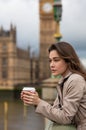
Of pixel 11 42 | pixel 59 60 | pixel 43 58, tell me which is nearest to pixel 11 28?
pixel 11 42

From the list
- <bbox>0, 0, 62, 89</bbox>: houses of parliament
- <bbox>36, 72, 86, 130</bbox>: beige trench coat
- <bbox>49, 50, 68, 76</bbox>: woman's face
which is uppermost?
<bbox>49, 50, 68, 76</bbox>: woman's face

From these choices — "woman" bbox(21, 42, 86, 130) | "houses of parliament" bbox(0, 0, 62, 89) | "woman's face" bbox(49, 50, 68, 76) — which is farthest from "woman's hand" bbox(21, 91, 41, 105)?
"houses of parliament" bbox(0, 0, 62, 89)

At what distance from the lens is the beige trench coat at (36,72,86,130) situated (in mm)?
1675

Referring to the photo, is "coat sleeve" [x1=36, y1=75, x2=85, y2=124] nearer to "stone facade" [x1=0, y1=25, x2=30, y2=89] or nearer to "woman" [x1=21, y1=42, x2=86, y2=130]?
"woman" [x1=21, y1=42, x2=86, y2=130]

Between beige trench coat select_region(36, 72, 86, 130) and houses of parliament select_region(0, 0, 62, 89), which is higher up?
beige trench coat select_region(36, 72, 86, 130)

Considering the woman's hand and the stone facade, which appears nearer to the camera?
the woman's hand

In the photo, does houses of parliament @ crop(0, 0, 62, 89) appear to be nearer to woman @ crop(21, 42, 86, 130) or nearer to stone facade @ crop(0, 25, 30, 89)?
stone facade @ crop(0, 25, 30, 89)

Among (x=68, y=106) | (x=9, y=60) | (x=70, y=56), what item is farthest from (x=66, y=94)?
(x=9, y=60)

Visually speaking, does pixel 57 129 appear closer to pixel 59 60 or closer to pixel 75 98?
pixel 75 98

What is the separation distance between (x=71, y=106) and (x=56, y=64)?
7.8 inches

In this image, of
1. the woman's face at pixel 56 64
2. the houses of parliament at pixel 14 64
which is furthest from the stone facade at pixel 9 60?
the woman's face at pixel 56 64

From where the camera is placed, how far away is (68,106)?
66.0 inches

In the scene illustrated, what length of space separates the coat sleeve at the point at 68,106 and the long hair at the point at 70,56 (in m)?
0.08

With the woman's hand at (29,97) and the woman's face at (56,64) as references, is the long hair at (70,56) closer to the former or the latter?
the woman's face at (56,64)
